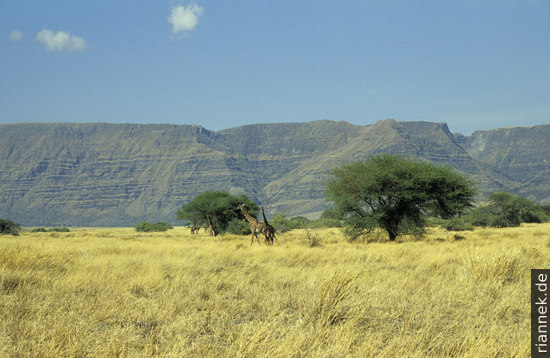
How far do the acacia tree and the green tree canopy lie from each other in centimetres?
1573

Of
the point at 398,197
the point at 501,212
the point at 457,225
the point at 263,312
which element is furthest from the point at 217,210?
the point at 501,212

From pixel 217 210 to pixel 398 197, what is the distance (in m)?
22.6

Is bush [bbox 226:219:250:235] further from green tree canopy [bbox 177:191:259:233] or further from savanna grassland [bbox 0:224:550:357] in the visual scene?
savanna grassland [bbox 0:224:550:357]

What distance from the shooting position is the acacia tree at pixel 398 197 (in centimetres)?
2898

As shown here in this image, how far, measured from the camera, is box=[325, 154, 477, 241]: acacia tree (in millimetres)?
28984

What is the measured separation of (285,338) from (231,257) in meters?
9.34

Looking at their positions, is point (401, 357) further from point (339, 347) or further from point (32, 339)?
point (32, 339)

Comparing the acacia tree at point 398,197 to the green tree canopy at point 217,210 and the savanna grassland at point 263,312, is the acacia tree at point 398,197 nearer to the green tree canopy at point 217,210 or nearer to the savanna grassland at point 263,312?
the green tree canopy at point 217,210

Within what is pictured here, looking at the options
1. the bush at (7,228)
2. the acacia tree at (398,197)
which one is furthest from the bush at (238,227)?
the bush at (7,228)

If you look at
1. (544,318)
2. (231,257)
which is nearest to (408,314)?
(544,318)

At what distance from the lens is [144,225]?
282 ft

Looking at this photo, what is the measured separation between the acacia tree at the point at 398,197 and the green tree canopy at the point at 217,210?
15.7m

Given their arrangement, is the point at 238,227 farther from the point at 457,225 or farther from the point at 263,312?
the point at 263,312

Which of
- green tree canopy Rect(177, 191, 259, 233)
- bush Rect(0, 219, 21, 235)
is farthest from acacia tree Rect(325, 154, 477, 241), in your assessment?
bush Rect(0, 219, 21, 235)
